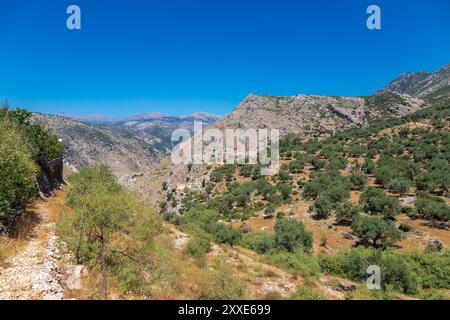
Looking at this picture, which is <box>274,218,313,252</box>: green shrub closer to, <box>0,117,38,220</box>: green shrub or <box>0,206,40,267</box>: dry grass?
<box>0,206,40,267</box>: dry grass

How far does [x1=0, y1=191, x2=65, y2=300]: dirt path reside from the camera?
14.1 meters

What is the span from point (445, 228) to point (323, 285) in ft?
113

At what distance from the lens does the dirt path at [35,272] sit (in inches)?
555

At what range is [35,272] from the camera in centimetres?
1598

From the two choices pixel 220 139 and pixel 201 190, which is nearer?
pixel 201 190

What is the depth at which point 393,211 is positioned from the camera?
5034 centimetres

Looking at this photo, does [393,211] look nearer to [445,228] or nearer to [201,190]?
[445,228]

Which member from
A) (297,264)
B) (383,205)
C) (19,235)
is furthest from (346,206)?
(19,235)

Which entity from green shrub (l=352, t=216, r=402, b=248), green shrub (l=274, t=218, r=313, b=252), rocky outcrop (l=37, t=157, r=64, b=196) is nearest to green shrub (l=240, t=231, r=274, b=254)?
green shrub (l=274, t=218, r=313, b=252)

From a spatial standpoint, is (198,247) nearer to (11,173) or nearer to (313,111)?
(11,173)

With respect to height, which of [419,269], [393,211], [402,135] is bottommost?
[419,269]

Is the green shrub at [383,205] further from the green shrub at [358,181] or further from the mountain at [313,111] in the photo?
the mountain at [313,111]

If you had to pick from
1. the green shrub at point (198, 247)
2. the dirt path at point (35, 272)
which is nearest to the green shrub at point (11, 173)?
the dirt path at point (35, 272)
